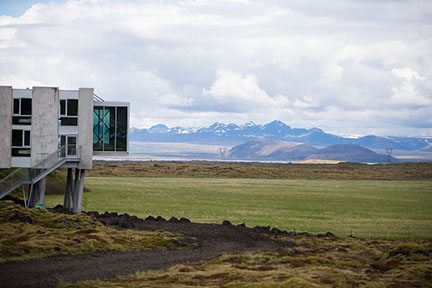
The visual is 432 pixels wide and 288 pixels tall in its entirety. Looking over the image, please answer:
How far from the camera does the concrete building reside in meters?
57.2

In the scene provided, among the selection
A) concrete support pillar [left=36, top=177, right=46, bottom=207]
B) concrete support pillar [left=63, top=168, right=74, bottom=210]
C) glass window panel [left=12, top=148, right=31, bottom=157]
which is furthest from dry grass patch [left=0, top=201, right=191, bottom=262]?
concrete support pillar [left=63, top=168, right=74, bottom=210]

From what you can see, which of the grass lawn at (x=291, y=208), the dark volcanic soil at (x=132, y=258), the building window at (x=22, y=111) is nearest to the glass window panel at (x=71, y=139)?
the building window at (x=22, y=111)

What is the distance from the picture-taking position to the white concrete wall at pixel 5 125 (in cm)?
5722

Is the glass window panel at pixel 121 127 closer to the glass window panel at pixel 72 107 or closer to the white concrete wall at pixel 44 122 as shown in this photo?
the glass window panel at pixel 72 107

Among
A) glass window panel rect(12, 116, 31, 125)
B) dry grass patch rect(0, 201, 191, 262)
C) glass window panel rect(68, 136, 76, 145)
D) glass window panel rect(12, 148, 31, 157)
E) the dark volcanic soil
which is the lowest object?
the dark volcanic soil

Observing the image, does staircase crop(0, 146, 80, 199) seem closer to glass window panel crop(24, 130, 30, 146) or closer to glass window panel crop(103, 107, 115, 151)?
glass window panel crop(24, 130, 30, 146)

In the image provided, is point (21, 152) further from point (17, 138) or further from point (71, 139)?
point (71, 139)

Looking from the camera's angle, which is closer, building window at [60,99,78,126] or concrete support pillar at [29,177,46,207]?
concrete support pillar at [29,177,46,207]

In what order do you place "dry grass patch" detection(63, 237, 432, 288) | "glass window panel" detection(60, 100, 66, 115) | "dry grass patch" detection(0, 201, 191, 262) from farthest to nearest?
"glass window panel" detection(60, 100, 66, 115) < "dry grass patch" detection(0, 201, 191, 262) < "dry grass patch" detection(63, 237, 432, 288)

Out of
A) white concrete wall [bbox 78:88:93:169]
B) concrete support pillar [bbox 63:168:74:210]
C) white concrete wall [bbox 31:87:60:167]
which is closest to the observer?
white concrete wall [bbox 31:87:60:167]

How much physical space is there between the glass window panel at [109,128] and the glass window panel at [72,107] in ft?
10.1

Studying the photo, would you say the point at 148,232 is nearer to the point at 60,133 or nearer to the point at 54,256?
the point at 54,256

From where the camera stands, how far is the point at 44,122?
57.6 metres

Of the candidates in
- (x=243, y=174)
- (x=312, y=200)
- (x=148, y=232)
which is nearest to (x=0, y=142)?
(x=148, y=232)
